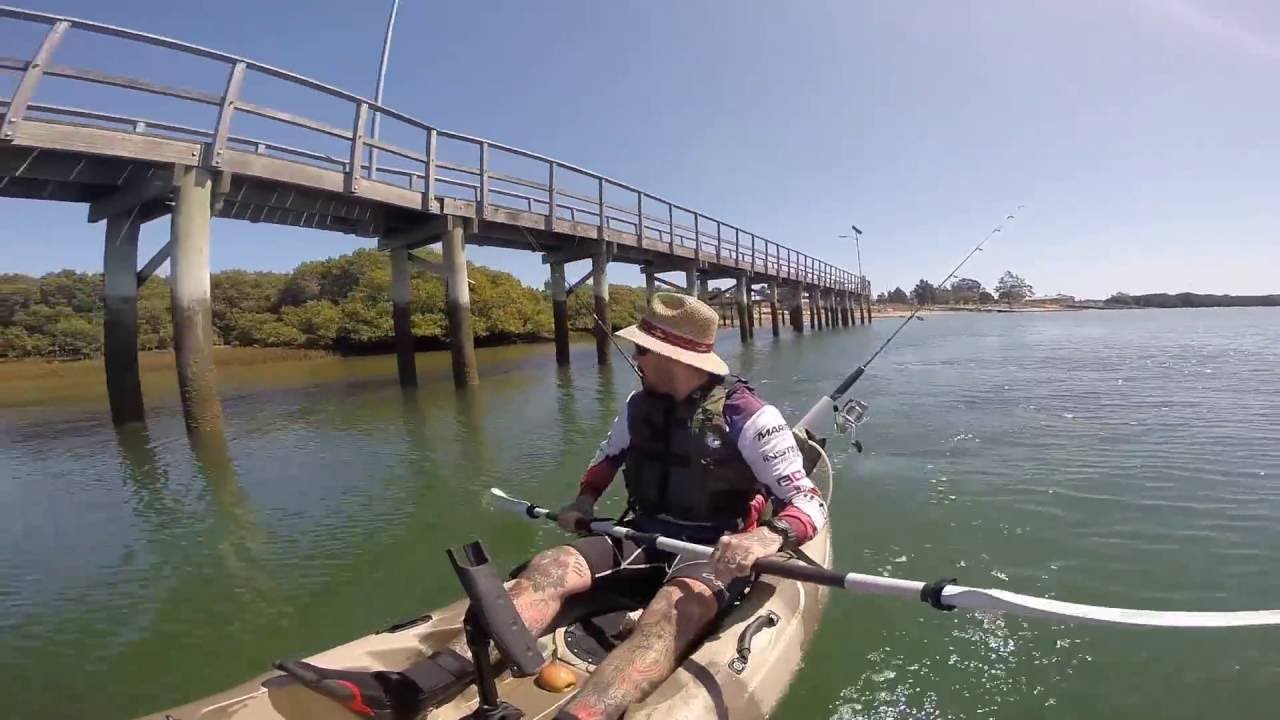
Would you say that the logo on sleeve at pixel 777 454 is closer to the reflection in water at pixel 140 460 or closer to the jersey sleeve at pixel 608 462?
the jersey sleeve at pixel 608 462

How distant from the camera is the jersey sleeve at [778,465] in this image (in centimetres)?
313

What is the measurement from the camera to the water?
3.64 meters

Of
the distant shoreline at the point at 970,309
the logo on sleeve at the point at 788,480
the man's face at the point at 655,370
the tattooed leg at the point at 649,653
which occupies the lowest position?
the tattooed leg at the point at 649,653

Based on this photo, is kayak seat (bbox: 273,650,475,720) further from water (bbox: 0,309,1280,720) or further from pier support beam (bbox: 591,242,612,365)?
pier support beam (bbox: 591,242,612,365)

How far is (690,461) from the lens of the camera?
3.32 m

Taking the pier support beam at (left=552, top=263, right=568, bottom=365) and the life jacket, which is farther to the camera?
the pier support beam at (left=552, top=263, right=568, bottom=365)

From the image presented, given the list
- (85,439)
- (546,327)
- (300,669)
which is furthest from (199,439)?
(546,327)

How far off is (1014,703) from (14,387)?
82.2 ft

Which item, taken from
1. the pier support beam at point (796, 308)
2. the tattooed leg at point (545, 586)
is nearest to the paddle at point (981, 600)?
the tattooed leg at point (545, 586)

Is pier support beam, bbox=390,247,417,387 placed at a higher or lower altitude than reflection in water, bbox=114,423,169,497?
higher

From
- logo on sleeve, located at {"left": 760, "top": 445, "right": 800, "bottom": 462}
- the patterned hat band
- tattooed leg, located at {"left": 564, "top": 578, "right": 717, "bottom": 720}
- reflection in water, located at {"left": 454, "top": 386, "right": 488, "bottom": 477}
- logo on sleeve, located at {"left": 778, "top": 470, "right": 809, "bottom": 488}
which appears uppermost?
the patterned hat band

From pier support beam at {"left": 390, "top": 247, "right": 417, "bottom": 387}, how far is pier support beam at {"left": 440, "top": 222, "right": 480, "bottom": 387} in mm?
1431

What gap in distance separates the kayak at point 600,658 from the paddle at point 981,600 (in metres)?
0.33

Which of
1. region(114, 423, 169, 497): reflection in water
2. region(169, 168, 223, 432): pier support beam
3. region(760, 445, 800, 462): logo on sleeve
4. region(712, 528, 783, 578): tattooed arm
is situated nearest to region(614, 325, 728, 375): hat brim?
region(760, 445, 800, 462): logo on sleeve
